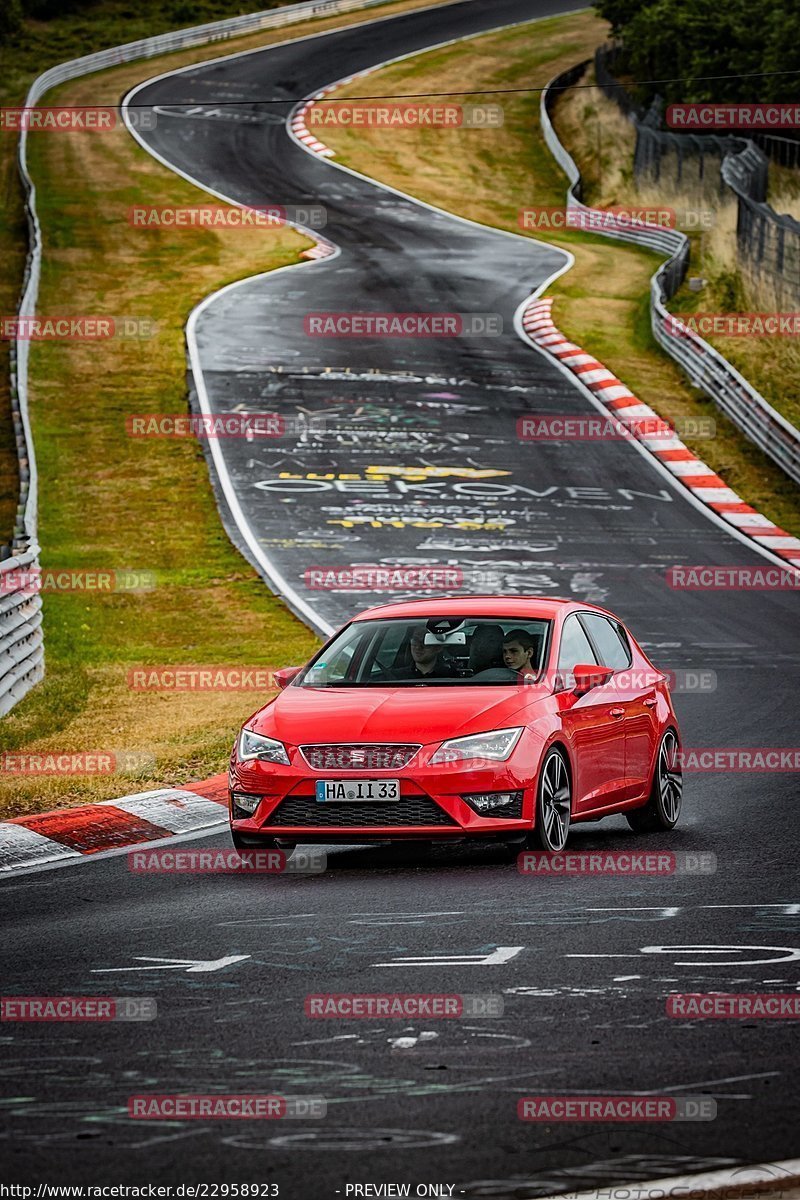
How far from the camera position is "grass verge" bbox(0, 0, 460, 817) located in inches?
608

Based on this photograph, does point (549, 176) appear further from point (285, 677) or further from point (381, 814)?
point (381, 814)

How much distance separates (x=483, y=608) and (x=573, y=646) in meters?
0.60

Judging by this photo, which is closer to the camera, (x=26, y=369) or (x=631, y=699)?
(x=631, y=699)

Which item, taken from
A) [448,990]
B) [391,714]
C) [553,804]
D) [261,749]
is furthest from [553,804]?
[448,990]

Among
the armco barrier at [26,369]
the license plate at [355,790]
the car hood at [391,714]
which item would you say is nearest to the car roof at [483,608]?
the car hood at [391,714]

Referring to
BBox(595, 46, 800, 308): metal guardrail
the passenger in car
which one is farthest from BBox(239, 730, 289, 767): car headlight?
BBox(595, 46, 800, 308): metal guardrail

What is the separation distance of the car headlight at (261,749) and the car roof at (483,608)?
4.54 feet

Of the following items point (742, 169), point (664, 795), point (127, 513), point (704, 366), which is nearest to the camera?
point (664, 795)

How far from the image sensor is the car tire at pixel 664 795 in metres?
11.9

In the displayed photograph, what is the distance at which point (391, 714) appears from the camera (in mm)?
10391

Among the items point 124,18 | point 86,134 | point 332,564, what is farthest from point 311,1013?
point 124,18

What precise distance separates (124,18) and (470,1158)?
83.2 m

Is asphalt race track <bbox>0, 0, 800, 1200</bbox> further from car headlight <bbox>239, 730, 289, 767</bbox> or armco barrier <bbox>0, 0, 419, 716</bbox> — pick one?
armco barrier <bbox>0, 0, 419, 716</bbox>

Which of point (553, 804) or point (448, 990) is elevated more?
point (448, 990)
